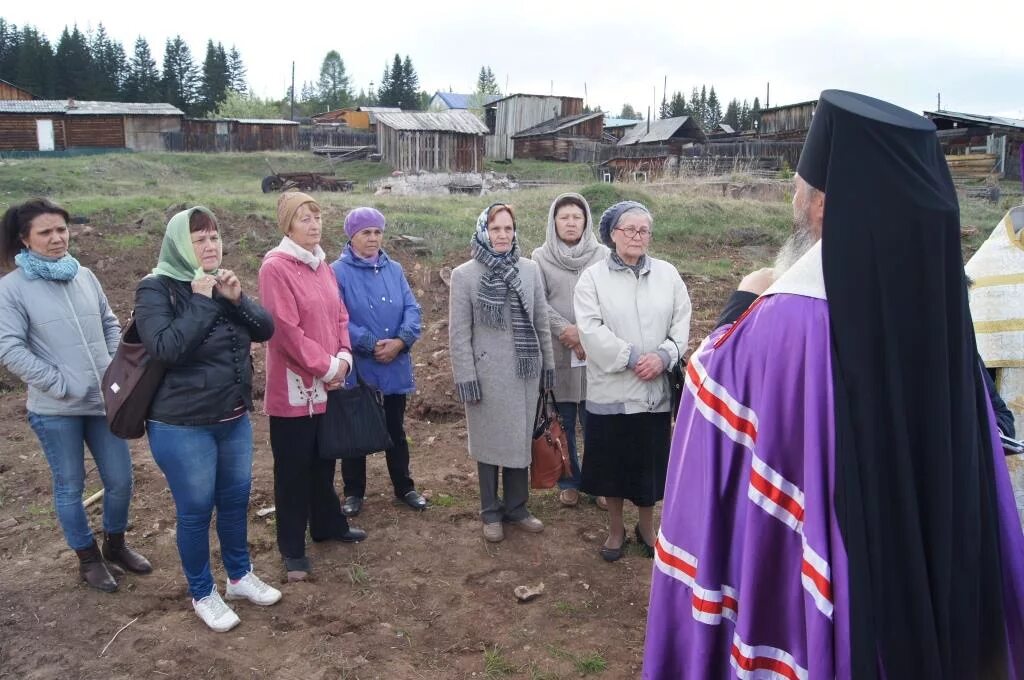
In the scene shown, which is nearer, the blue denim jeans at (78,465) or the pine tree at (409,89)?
the blue denim jeans at (78,465)

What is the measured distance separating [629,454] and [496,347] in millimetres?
990

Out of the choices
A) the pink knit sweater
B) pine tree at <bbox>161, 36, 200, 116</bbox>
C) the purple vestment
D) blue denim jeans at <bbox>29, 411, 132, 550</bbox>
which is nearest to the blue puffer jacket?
the pink knit sweater

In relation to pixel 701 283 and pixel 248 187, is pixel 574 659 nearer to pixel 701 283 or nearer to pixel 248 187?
pixel 701 283

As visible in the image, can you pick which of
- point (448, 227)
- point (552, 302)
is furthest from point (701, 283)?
point (552, 302)

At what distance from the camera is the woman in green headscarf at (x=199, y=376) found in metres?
3.32

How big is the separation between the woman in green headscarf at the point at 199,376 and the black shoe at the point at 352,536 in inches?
37.8

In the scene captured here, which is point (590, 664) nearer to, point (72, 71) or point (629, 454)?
point (629, 454)

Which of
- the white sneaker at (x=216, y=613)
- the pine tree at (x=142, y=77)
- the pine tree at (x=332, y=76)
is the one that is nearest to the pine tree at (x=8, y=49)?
the pine tree at (x=142, y=77)

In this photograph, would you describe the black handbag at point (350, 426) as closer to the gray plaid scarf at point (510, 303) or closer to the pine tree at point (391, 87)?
the gray plaid scarf at point (510, 303)

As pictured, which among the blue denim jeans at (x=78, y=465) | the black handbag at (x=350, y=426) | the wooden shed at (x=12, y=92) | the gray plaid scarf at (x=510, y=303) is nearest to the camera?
the blue denim jeans at (x=78, y=465)

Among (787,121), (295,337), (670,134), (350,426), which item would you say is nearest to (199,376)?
(295,337)

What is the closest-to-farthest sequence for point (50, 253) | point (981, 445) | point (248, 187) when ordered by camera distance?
1. point (981, 445)
2. point (50, 253)
3. point (248, 187)

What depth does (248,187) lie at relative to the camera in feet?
88.5

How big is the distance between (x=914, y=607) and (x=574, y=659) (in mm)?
1918
